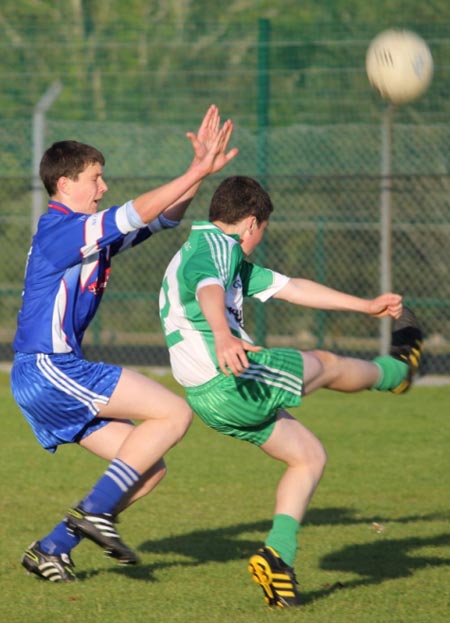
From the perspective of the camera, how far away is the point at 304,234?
1412 cm

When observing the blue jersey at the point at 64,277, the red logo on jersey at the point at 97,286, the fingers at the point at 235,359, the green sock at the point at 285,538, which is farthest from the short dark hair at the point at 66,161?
the green sock at the point at 285,538

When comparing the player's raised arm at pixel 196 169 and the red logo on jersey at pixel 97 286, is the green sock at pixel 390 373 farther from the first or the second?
the red logo on jersey at pixel 97 286

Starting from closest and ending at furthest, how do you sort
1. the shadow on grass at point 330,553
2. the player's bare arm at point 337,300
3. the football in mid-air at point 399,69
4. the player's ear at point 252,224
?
1. the player's bare arm at point 337,300
2. the player's ear at point 252,224
3. the shadow on grass at point 330,553
4. the football in mid-air at point 399,69

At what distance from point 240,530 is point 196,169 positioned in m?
2.29

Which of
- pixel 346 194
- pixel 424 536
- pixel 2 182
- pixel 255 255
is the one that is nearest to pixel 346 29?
pixel 346 194

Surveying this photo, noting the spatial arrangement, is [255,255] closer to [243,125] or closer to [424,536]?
[243,125]

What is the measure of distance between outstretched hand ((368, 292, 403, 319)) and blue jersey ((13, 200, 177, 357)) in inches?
40.4

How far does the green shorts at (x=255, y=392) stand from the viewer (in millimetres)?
4836

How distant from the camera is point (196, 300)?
494 centimetres

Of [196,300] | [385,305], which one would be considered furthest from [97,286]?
[385,305]

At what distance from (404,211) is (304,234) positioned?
1.25 meters

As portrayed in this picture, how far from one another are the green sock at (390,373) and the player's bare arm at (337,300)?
0.21 metres

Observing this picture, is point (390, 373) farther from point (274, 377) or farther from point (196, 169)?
point (196, 169)

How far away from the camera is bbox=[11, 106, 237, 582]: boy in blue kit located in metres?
4.98
